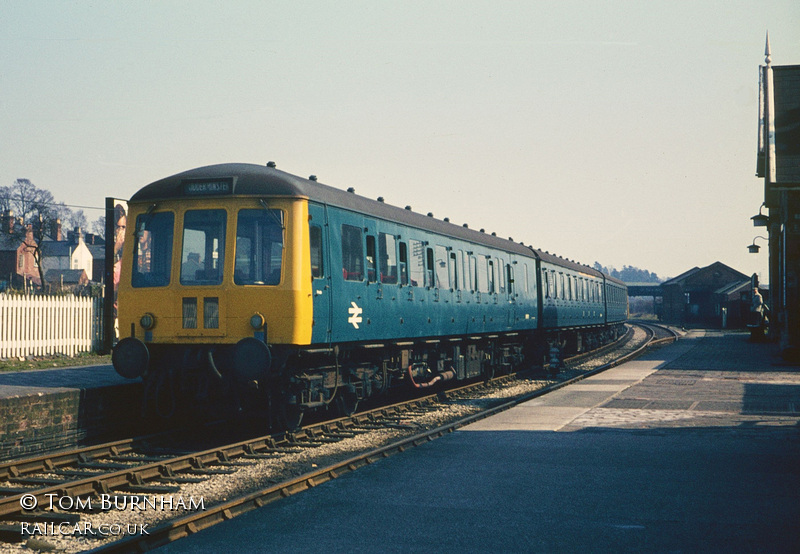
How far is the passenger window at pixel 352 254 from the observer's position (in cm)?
1228

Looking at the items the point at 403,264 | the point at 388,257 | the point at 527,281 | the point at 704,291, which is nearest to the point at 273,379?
the point at 388,257

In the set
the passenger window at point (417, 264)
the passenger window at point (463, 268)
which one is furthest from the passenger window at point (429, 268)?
the passenger window at point (463, 268)

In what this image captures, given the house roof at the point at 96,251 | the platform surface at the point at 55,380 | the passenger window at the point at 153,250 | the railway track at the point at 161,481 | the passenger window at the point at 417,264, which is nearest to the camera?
the railway track at the point at 161,481

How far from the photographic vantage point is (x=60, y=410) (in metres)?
11.2

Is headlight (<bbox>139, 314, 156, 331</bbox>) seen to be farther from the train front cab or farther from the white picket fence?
the white picket fence

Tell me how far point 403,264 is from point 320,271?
→ 3.36 meters

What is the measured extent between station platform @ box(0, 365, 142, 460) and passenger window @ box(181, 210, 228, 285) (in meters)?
2.28

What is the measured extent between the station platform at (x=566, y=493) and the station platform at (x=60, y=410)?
4.51 metres

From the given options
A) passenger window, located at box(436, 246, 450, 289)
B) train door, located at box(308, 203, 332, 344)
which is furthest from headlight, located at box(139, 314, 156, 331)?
passenger window, located at box(436, 246, 450, 289)

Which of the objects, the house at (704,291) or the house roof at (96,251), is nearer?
the house at (704,291)

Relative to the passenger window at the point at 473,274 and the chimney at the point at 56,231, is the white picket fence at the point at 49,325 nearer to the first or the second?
the passenger window at the point at 473,274

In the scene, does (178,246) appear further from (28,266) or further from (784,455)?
(28,266)

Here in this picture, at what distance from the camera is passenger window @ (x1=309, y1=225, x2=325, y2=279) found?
11.3m

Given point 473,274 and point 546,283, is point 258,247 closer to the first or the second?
point 473,274
